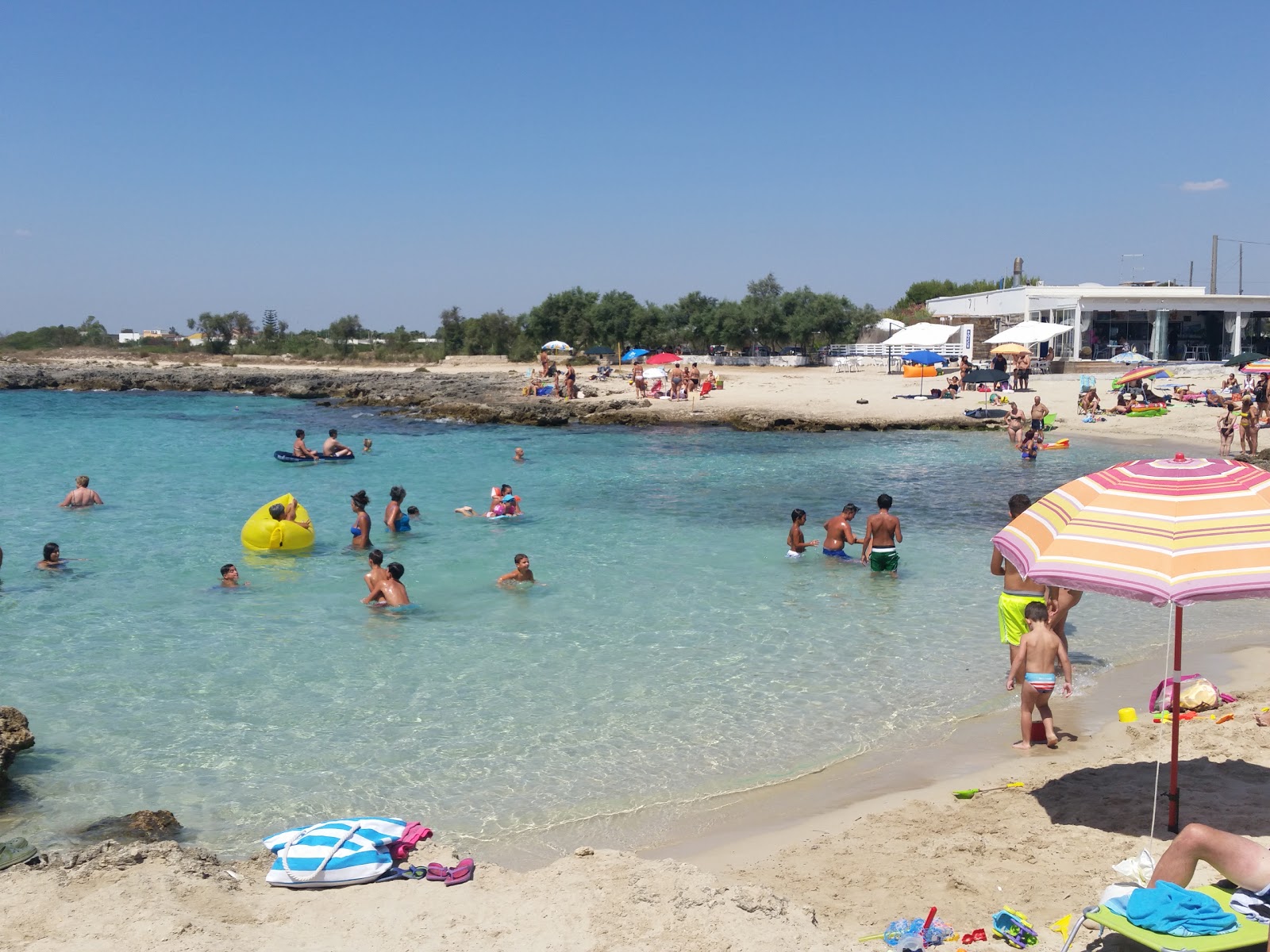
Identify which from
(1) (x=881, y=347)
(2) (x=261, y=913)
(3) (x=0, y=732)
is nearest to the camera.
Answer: (2) (x=261, y=913)

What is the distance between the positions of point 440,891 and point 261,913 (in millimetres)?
879

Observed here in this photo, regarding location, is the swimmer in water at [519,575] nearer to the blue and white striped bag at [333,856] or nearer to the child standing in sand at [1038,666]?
the child standing in sand at [1038,666]

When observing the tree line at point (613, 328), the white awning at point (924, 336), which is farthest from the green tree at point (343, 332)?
the white awning at point (924, 336)

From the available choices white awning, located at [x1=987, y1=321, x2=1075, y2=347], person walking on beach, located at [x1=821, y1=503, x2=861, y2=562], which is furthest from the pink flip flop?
white awning, located at [x1=987, y1=321, x2=1075, y2=347]

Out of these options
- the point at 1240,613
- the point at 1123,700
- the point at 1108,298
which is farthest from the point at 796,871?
the point at 1108,298

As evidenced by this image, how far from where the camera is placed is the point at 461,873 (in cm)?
542

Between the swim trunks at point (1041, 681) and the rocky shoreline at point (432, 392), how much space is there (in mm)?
23625

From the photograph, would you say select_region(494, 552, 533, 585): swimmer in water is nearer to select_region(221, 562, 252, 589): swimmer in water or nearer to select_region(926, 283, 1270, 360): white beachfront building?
select_region(221, 562, 252, 589): swimmer in water

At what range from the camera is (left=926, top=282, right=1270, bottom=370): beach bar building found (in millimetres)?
42875

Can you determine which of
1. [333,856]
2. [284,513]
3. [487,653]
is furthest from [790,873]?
[284,513]

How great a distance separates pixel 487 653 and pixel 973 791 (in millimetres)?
5199

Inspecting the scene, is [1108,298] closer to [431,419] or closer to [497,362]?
[431,419]

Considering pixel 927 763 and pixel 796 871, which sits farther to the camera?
pixel 927 763

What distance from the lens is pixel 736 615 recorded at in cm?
1164
